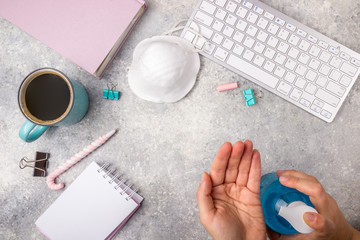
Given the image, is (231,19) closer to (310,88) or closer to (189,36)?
(189,36)

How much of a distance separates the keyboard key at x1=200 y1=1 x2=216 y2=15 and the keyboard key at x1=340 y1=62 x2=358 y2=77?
1.23ft

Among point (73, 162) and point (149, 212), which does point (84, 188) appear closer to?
point (73, 162)

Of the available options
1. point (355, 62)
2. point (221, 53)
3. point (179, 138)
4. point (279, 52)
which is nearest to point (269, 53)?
point (279, 52)

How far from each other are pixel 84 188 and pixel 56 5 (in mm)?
494

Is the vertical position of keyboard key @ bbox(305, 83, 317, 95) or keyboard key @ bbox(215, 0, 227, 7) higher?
keyboard key @ bbox(215, 0, 227, 7)

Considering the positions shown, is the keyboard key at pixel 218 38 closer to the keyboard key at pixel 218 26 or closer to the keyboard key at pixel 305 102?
the keyboard key at pixel 218 26

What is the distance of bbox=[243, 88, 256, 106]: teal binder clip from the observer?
772 mm

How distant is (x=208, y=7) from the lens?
77 cm

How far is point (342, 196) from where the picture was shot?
0.77 m

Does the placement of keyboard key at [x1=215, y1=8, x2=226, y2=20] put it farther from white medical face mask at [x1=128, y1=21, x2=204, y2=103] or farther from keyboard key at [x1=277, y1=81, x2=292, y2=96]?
keyboard key at [x1=277, y1=81, x2=292, y2=96]

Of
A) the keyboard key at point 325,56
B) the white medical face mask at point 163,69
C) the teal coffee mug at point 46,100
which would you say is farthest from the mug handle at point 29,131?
the keyboard key at point 325,56

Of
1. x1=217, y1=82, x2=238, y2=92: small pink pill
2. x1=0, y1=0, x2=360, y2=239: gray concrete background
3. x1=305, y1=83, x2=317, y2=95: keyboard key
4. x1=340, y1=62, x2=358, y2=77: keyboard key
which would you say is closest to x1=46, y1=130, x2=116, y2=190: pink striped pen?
x1=0, y1=0, x2=360, y2=239: gray concrete background

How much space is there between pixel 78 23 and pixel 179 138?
41cm

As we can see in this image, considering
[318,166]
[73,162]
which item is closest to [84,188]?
[73,162]
